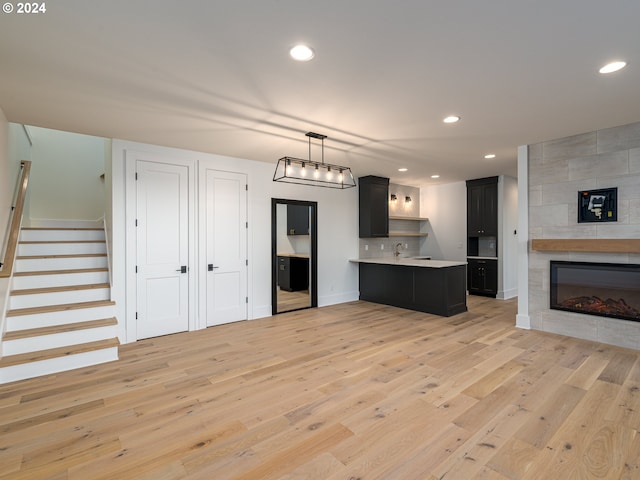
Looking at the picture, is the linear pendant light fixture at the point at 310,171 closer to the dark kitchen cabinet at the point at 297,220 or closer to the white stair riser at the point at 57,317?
the dark kitchen cabinet at the point at 297,220

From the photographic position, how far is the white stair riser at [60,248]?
4.31 meters

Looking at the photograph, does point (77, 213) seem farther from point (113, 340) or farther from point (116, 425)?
point (116, 425)

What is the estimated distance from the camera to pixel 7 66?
92.4 inches

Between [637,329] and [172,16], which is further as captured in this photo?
[637,329]

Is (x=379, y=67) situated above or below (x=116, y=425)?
above

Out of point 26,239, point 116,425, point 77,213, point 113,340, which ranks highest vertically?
point 77,213

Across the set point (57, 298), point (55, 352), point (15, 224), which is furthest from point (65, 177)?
point (55, 352)

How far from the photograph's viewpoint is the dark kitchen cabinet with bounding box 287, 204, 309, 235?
6.72 meters

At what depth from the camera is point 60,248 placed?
14.8 ft

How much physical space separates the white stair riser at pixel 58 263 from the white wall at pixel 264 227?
0.52 meters

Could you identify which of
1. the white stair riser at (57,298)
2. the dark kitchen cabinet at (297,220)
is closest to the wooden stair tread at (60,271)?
the white stair riser at (57,298)

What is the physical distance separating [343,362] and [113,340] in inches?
103

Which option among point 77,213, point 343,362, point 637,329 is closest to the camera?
point 343,362

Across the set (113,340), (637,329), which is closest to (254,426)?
(113,340)
